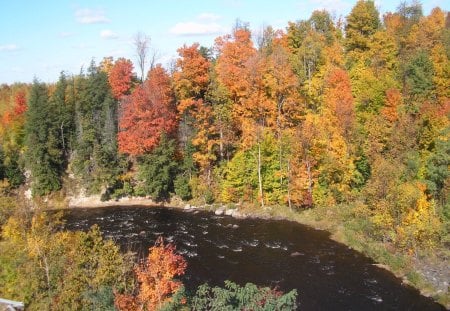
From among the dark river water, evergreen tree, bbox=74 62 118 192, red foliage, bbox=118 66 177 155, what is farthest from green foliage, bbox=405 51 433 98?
evergreen tree, bbox=74 62 118 192

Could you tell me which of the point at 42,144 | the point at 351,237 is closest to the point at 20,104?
the point at 42,144

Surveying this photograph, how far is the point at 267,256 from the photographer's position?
44656mm

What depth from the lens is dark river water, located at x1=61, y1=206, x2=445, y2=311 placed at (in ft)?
118

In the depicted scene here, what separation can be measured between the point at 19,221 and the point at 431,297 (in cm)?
3270

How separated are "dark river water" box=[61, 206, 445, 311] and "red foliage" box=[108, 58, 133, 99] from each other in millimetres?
22542

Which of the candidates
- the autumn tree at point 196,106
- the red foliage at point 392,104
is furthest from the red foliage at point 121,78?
the red foliage at point 392,104

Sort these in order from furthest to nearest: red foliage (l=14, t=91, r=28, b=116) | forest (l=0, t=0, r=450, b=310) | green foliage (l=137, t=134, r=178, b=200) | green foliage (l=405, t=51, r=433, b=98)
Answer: red foliage (l=14, t=91, r=28, b=116), green foliage (l=137, t=134, r=178, b=200), green foliage (l=405, t=51, r=433, b=98), forest (l=0, t=0, r=450, b=310)

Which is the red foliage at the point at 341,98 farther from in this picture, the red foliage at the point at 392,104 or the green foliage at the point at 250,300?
the green foliage at the point at 250,300

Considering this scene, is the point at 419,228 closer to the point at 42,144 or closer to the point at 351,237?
the point at 351,237

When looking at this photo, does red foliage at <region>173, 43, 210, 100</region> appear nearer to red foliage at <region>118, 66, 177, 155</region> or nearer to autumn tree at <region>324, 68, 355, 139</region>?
red foliage at <region>118, 66, 177, 155</region>

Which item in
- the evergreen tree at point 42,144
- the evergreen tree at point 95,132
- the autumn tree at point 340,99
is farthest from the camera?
the evergreen tree at point 42,144

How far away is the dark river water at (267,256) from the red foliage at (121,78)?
74.0 feet

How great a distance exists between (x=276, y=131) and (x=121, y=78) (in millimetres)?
→ 29460

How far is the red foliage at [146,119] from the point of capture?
64688 mm
